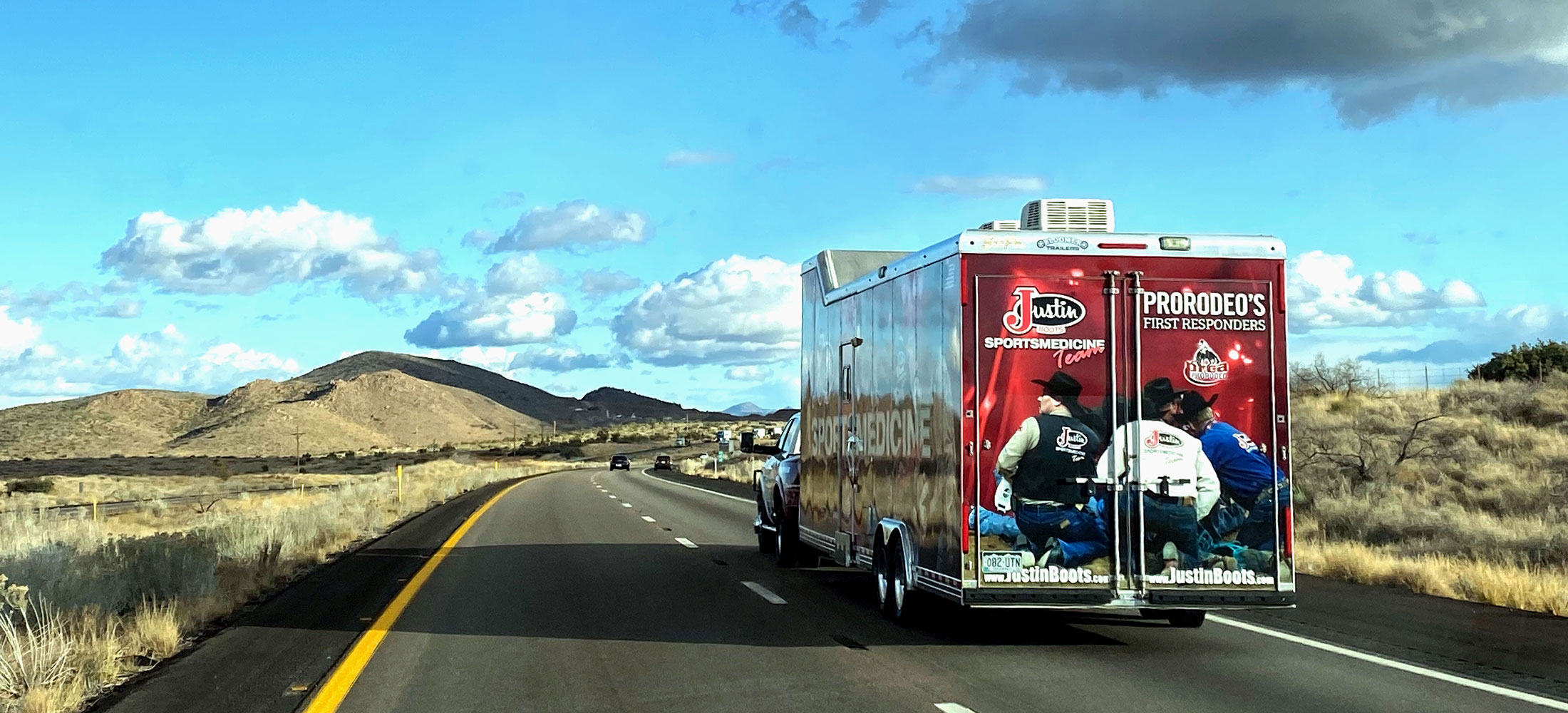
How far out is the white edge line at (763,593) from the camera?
13.5 m

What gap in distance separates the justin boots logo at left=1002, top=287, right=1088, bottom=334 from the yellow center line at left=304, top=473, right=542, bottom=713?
5218 millimetres

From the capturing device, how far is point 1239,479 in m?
9.83

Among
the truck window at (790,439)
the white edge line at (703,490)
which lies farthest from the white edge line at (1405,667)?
the white edge line at (703,490)

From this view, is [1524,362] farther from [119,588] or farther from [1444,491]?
[119,588]

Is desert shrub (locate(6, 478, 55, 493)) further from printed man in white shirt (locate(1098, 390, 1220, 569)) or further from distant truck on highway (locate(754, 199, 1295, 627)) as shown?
printed man in white shirt (locate(1098, 390, 1220, 569))

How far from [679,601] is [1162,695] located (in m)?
6.03

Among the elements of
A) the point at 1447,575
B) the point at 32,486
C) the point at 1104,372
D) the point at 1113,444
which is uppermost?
the point at 1104,372

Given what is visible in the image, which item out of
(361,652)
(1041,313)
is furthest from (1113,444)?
(361,652)

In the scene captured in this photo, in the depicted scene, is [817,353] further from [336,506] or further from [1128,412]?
[336,506]

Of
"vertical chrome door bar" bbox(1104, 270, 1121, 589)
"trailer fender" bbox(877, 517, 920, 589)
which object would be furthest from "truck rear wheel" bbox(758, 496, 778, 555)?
"vertical chrome door bar" bbox(1104, 270, 1121, 589)

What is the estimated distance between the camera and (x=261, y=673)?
9.27 m

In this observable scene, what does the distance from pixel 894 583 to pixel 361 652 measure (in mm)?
4426

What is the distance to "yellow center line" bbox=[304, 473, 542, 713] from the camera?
326 inches

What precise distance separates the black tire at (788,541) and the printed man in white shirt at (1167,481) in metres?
7.50
